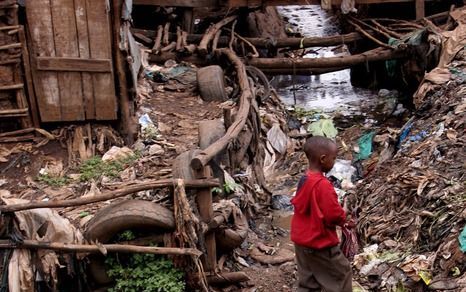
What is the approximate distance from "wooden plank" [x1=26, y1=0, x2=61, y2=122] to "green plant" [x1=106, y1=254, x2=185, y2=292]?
2309 mm

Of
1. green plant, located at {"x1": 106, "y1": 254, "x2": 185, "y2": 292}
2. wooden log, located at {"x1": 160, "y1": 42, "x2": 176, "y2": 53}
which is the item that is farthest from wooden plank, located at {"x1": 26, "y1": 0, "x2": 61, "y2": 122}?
wooden log, located at {"x1": 160, "y1": 42, "x2": 176, "y2": 53}

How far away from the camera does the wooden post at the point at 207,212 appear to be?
230 inches

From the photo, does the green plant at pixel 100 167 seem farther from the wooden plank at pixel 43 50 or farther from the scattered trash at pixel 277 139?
the scattered trash at pixel 277 139

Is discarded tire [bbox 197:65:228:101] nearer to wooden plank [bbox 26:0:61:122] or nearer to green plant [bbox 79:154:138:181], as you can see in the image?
green plant [bbox 79:154:138:181]

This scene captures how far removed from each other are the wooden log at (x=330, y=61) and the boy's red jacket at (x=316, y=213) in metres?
7.21

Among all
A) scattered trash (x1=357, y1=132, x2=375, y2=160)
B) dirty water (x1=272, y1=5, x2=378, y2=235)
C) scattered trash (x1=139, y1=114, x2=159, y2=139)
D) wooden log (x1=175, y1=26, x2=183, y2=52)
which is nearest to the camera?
scattered trash (x1=139, y1=114, x2=159, y2=139)

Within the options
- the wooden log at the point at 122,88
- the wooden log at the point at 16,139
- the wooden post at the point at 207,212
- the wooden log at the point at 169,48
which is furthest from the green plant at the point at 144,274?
the wooden log at the point at 169,48

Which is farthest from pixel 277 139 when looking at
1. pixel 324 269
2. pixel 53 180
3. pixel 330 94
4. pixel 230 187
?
pixel 324 269

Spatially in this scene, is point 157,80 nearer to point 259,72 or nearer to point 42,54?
point 259,72

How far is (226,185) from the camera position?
6.84 m

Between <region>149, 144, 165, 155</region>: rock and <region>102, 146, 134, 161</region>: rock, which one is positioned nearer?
<region>102, 146, 134, 161</region>: rock

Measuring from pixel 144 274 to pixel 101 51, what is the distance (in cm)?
264

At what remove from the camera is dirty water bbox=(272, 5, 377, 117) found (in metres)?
12.8

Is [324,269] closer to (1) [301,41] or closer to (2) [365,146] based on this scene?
(2) [365,146]
